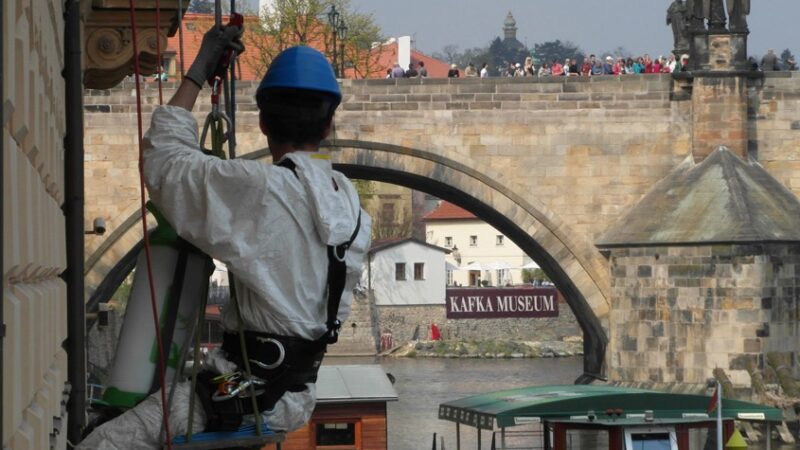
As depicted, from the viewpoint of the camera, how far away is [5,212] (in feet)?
6.46

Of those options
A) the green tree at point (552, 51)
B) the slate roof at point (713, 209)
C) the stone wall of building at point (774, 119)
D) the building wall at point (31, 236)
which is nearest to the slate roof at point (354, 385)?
the slate roof at point (713, 209)

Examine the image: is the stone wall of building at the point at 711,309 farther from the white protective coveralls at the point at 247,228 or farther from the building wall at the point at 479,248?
the building wall at the point at 479,248

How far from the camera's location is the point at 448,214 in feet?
223

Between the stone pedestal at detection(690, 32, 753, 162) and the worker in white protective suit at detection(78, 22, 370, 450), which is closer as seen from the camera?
the worker in white protective suit at detection(78, 22, 370, 450)

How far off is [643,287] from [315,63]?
1973cm

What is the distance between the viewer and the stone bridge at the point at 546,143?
76.8 feet

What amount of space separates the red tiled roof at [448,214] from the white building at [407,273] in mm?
11452

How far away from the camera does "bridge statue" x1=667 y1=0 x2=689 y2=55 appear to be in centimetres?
2509

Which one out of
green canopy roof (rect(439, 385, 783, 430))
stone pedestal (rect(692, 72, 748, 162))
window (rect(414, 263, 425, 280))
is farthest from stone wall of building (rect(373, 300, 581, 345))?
green canopy roof (rect(439, 385, 783, 430))

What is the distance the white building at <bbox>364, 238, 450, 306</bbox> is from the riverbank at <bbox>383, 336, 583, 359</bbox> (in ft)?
11.3

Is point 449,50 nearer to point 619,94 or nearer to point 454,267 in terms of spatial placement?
point 454,267

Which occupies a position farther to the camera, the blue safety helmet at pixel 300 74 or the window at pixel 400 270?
the window at pixel 400 270

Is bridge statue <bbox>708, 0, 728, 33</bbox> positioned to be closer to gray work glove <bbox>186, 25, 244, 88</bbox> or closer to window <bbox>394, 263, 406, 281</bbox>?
gray work glove <bbox>186, 25, 244, 88</bbox>

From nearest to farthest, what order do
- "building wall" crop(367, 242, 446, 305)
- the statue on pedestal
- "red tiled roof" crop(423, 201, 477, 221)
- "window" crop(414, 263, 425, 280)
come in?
the statue on pedestal, "building wall" crop(367, 242, 446, 305), "window" crop(414, 263, 425, 280), "red tiled roof" crop(423, 201, 477, 221)
